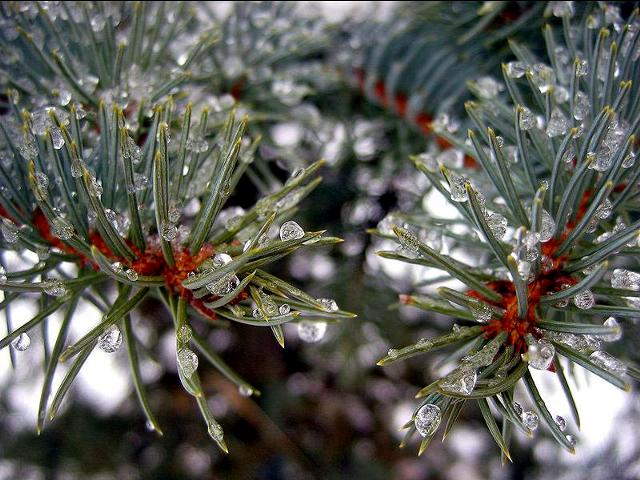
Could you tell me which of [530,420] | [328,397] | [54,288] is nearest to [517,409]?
[530,420]

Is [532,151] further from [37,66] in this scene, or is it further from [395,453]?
[395,453]

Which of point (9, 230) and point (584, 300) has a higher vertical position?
point (9, 230)

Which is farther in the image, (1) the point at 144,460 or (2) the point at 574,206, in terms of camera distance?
(1) the point at 144,460

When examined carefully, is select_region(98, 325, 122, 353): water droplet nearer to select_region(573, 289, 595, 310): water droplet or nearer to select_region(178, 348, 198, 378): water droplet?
select_region(178, 348, 198, 378): water droplet

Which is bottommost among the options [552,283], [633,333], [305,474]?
[305,474]

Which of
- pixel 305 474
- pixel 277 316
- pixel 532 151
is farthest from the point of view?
pixel 305 474

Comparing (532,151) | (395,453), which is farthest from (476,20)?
(395,453)

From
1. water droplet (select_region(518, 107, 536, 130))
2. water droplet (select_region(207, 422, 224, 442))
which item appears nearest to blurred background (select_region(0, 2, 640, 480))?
water droplet (select_region(518, 107, 536, 130))

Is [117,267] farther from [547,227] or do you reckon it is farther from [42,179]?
[547,227]
